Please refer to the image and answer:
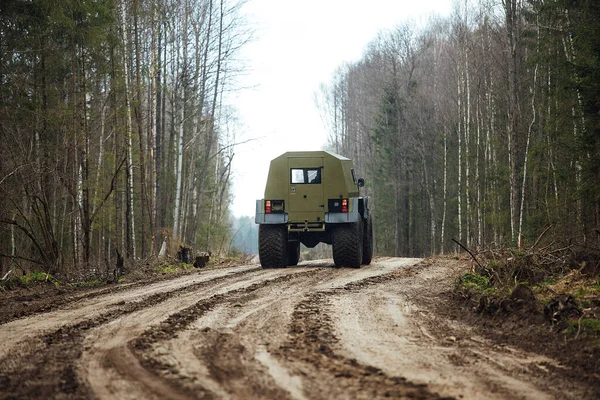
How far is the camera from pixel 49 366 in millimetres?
4762

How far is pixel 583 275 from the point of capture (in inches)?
329

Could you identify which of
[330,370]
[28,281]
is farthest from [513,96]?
[330,370]

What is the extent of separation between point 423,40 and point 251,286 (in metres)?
31.6

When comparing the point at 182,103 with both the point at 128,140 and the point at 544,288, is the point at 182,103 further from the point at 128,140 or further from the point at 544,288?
the point at 544,288

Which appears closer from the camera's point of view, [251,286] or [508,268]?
[508,268]

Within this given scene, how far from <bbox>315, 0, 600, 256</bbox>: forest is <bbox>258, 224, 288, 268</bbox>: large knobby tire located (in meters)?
4.58

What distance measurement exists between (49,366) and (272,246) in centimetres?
993

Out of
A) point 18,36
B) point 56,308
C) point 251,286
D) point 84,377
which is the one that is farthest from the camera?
point 18,36

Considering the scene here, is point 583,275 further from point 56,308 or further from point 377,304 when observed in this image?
point 56,308

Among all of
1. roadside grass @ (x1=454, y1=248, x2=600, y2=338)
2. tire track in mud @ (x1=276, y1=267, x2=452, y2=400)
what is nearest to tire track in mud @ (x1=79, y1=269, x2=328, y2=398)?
tire track in mud @ (x1=276, y1=267, x2=452, y2=400)

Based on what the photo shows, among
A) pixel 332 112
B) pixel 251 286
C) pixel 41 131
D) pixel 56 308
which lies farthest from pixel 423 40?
pixel 56 308

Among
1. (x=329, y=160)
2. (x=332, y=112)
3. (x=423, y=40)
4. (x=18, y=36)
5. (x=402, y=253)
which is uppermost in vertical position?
(x=423, y=40)

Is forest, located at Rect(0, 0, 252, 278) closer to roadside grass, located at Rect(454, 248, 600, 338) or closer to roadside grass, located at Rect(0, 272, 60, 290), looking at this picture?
roadside grass, located at Rect(0, 272, 60, 290)

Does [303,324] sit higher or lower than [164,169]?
lower
